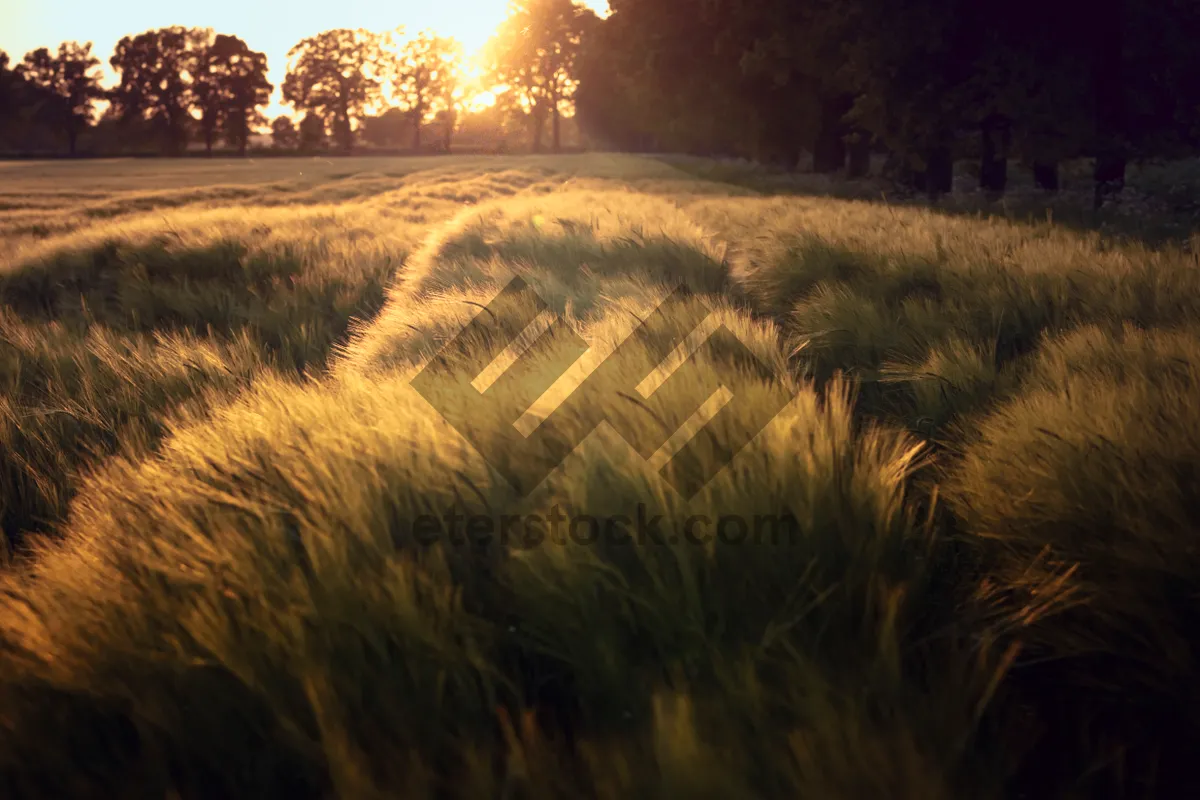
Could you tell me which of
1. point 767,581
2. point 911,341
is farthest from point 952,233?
point 767,581

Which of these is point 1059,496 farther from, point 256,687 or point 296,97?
point 296,97

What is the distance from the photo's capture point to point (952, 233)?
515 centimetres

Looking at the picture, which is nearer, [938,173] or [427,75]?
[938,173]

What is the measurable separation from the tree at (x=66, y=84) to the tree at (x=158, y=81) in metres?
2.02

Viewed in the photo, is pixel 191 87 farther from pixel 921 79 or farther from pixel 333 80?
pixel 921 79

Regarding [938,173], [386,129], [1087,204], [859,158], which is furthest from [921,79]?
[386,129]

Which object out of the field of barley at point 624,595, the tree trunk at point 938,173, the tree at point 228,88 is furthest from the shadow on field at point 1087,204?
the tree at point 228,88

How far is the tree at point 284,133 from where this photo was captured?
213 ft

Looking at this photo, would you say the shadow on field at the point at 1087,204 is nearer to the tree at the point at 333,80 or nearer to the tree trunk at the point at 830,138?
the tree trunk at the point at 830,138

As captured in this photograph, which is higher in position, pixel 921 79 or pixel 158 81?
pixel 158 81

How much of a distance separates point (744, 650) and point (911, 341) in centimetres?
226

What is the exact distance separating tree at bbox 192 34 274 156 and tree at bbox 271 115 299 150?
417cm

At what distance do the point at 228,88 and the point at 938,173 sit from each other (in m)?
63.3

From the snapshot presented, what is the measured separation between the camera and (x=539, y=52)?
57281mm
